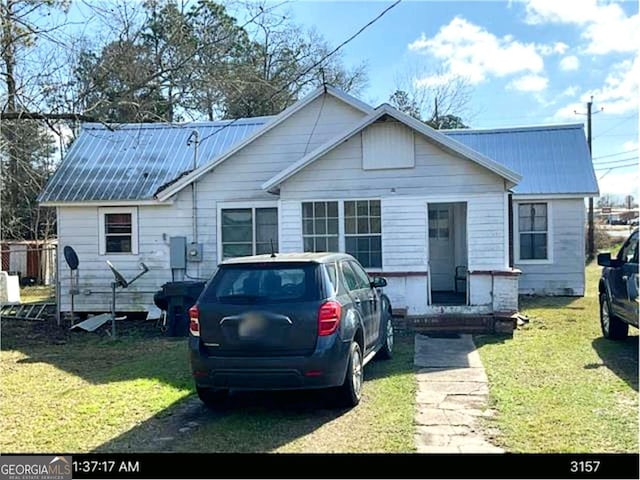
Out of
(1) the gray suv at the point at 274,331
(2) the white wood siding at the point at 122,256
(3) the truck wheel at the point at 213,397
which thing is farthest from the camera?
(2) the white wood siding at the point at 122,256

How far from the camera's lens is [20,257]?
85.7 ft

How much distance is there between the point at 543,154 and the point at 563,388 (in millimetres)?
12697

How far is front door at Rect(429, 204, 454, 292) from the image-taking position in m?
15.6

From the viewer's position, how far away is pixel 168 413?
667 cm

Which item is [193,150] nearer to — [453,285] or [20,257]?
[453,285]

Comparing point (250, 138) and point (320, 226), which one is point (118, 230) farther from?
point (320, 226)

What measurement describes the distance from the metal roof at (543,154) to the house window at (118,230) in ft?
34.3

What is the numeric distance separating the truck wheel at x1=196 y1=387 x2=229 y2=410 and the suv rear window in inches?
41.9

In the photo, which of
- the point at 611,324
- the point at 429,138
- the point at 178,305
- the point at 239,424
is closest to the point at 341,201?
the point at 429,138

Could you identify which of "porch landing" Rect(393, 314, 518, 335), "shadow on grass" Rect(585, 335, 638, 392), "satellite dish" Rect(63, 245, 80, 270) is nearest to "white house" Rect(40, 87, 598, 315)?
"porch landing" Rect(393, 314, 518, 335)

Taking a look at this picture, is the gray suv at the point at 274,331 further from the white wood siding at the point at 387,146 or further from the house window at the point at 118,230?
the house window at the point at 118,230

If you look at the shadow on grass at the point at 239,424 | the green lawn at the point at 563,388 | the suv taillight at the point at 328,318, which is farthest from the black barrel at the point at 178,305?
the suv taillight at the point at 328,318

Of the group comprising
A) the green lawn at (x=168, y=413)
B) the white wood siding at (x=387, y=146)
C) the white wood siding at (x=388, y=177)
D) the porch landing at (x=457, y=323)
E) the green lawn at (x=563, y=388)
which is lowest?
the green lawn at (x=168, y=413)

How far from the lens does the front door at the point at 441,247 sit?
15.6 meters
